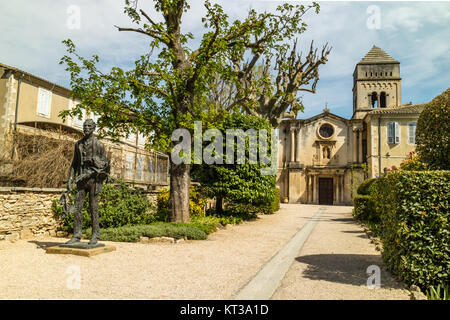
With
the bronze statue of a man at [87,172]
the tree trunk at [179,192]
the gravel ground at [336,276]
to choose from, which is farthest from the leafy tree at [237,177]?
the bronze statue of a man at [87,172]

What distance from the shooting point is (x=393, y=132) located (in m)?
30.5

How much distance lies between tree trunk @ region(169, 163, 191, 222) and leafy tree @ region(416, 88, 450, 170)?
260 inches

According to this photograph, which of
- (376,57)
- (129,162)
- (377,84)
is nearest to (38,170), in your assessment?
(129,162)

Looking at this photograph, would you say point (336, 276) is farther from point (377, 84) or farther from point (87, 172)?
point (377, 84)

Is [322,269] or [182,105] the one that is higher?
[182,105]

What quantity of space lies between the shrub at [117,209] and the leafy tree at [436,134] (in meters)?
7.96

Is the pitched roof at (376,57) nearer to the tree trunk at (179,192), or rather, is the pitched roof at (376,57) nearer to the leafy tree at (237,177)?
the leafy tree at (237,177)

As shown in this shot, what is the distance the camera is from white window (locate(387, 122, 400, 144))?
30405 millimetres

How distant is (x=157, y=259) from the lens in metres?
6.33
